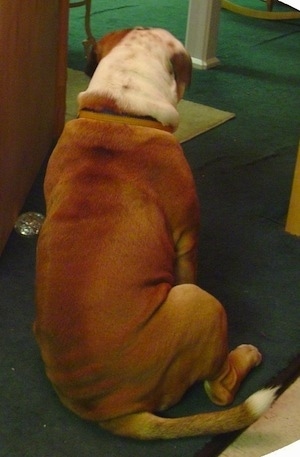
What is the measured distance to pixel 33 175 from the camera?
2.61 metres

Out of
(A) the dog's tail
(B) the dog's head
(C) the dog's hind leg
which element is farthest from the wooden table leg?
(A) the dog's tail

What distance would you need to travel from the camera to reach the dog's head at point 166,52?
1.82 metres

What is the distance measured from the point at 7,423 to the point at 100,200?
55cm

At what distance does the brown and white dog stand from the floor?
0.10 meters

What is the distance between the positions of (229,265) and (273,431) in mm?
691

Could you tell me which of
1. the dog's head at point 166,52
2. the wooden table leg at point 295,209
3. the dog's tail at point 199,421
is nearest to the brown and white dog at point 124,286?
the dog's tail at point 199,421

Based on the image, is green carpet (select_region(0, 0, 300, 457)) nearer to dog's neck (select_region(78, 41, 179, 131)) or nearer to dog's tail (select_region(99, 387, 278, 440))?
dog's tail (select_region(99, 387, 278, 440))

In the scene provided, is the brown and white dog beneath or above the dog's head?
beneath

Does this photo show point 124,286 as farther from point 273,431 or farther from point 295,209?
point 295,209

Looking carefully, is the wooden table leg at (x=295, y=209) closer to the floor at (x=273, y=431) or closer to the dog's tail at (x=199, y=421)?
the floor at (x=273, y=431)

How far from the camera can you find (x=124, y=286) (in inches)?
58.3

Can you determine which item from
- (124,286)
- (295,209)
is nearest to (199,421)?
(124,286)

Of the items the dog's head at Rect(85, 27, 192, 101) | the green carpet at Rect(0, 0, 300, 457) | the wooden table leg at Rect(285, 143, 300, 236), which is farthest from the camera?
the wooden table leg at Rect(285, 143, 300, 236)

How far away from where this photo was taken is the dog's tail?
149 centimetres
